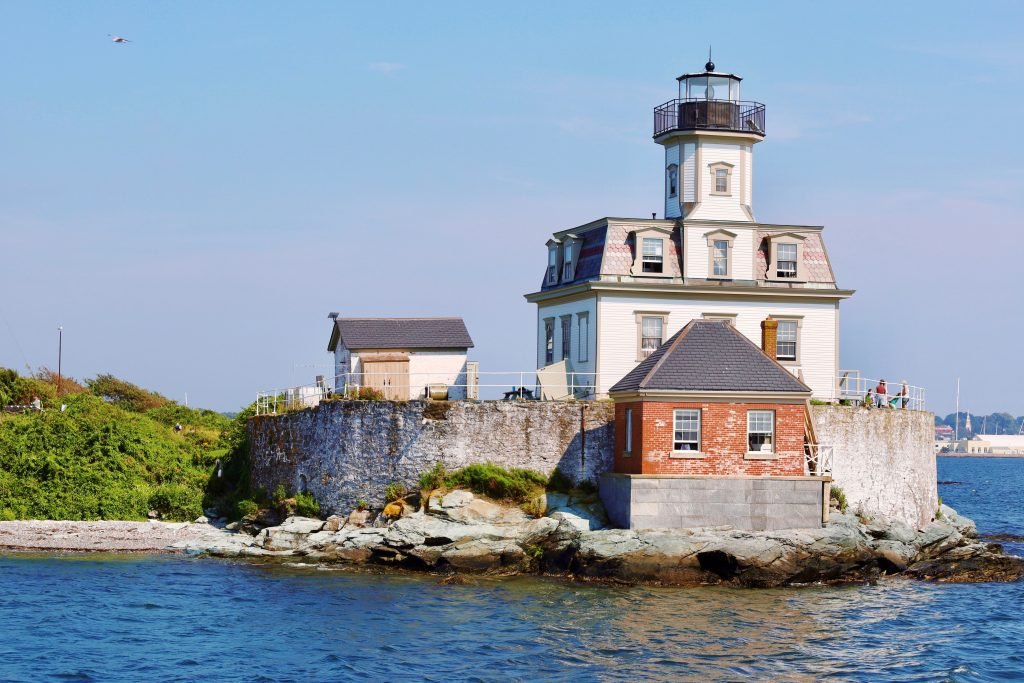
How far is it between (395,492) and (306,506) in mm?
3455

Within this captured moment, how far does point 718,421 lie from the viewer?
104 feet

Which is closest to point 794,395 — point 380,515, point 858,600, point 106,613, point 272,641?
point 858,600

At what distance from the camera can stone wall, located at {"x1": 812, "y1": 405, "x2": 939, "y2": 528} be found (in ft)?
117

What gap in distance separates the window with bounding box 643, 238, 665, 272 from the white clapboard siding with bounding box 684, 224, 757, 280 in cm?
82

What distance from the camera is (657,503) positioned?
31438 mm

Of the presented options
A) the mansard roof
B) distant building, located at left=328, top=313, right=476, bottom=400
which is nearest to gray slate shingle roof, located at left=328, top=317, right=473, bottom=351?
distant building, located at left=328, top=313, right=476, bottom=400

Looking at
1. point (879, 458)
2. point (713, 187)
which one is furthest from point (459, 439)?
point (879, 458)

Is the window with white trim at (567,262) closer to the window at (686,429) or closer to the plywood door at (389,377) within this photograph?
the plywood door at (389,377)

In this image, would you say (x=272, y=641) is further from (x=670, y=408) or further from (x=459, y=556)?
(x=670, y=408)

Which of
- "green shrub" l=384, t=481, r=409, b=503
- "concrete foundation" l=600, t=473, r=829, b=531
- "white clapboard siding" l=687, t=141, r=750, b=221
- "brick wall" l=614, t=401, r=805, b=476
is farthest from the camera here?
"white clapboard siding" l=687, t=141, r=750, b=221

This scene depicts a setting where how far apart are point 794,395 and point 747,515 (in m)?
3.27

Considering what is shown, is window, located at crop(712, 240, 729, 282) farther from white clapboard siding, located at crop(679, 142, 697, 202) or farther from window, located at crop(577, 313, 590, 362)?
window, located at crop(577, 313, 590, 362)

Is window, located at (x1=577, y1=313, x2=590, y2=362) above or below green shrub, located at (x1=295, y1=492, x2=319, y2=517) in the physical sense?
above

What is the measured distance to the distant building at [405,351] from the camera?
41.4 m
